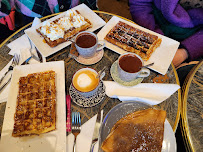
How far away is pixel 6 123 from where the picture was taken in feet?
3.52

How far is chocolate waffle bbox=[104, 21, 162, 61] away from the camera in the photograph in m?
1.43

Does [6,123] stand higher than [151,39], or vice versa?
[151,39]

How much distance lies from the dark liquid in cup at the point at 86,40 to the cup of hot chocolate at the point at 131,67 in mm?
301

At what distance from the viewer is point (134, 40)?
1.49m

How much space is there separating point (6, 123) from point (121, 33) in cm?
122

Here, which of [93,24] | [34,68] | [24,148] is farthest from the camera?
[93,24]

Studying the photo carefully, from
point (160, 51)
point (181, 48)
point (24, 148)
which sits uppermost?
point (160, 51)

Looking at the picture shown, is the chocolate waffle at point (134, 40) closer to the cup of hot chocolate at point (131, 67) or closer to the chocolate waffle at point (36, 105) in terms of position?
the cup of hot chocolate at point (131, 67)

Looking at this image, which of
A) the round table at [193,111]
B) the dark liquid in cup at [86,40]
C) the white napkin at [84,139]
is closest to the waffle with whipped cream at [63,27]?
the dark liquid in cup at [86,40]

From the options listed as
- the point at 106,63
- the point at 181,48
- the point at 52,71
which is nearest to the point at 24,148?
the point at 52,71

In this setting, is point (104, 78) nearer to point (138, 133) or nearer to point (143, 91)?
point (143, 91)

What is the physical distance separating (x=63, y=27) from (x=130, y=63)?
768mm

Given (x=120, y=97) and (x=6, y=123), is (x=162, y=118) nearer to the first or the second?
(x=120, y=97)

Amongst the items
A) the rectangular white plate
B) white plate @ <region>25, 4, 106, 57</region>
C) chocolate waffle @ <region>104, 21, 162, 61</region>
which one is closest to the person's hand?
the rectangular white plate
